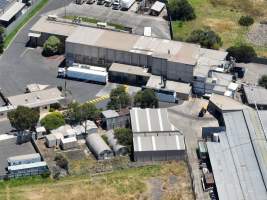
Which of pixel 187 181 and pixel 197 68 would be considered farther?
pixel 197 68

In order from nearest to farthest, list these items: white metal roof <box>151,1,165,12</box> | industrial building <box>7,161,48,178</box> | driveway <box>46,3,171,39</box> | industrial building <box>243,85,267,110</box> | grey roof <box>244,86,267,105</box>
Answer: industrial building <box>7,161,48,178</box> < industrial building <box>243,85,267,110</box> < grey roof <box>244,86,267,105</box> < driveway <box>46,3,171,39</box> < white metal roof <box>151,1,165,12</box>

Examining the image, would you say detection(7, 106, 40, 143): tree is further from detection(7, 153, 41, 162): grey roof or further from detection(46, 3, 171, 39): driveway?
detection(46, 3, 171, 39): driveway

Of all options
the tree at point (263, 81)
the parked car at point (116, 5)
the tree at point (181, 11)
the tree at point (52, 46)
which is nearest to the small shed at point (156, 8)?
the tree at point (181, 11)

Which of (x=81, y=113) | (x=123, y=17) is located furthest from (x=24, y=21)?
(x=81, y=113)

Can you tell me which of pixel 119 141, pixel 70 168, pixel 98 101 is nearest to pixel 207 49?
pixel 98 101

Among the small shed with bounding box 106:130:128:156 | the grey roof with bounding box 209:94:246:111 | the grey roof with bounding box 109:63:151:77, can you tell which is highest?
the grey roof with bounding box 109:63:151:77

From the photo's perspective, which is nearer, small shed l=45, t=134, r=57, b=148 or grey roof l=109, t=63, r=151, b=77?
small shed l=45, t=134, r=57, b=148

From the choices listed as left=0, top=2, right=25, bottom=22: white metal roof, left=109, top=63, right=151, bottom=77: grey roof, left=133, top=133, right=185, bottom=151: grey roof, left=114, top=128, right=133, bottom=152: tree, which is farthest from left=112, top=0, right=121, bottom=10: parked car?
left=133, top=133, right=185, bottom=151: grey roof

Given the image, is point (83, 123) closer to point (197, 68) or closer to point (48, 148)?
point (48, 148)
